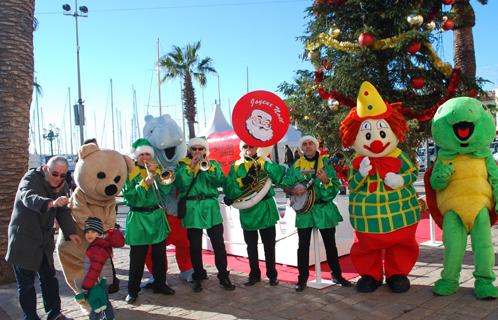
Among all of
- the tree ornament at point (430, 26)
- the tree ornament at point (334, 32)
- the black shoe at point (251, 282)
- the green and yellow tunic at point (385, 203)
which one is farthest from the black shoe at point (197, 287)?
the tree ornament at point (430, 26)

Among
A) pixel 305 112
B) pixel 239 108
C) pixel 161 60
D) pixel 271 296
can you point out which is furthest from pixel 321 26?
pixel 161 60

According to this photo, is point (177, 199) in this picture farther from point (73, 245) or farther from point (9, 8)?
point (9, 8)

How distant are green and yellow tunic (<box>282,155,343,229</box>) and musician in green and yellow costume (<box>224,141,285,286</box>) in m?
0.19

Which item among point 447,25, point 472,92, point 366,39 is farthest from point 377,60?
point 472,92

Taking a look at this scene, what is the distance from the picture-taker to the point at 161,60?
25.6 m

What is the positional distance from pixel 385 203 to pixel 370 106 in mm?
976

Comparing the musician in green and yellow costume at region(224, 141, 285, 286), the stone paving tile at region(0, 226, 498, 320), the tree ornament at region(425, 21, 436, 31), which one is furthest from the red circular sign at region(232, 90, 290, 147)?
the tree ornament at region(425, 21, 436, 31)

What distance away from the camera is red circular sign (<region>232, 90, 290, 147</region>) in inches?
189

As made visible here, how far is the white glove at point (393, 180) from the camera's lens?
4230 mm

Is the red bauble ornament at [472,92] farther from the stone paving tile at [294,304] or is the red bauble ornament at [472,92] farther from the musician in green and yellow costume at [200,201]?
the musician in green and yellow costume at [200,201]

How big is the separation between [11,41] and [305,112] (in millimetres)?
4457

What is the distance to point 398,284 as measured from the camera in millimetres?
4398

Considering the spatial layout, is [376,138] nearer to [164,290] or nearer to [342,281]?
[342,281]

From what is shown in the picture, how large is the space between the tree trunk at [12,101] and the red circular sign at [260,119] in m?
2.99
